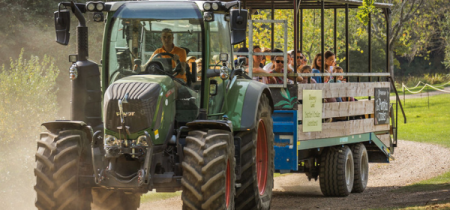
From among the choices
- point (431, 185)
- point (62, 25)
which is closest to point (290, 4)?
point (431, 185)

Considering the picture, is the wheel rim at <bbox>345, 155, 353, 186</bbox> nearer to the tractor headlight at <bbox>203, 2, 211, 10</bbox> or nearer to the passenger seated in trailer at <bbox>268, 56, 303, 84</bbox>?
the passenger seated in trailer at <bbox>268, 56, 303, 84</bbox>

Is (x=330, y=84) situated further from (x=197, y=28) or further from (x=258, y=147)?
(x=197, y=28)

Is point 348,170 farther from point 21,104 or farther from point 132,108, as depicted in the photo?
point 21,104

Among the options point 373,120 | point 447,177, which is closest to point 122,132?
point 373,120

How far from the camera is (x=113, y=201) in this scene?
898 cm

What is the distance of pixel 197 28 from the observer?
798 cm

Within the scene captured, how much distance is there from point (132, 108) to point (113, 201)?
2348mm

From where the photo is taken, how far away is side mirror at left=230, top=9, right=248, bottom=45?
7465 mm

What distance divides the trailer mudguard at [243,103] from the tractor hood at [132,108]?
4.49 feet

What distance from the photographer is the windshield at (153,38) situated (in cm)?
790

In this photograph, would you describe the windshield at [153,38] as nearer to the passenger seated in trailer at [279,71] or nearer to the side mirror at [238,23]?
the side mirror at [238,23]

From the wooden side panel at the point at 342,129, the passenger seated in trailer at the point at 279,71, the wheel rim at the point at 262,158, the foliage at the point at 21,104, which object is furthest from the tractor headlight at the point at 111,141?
the foliage at the point at 21,104

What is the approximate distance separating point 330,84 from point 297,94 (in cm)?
123

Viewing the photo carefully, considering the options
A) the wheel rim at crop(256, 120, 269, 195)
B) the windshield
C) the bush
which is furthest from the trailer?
the bush
